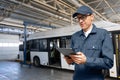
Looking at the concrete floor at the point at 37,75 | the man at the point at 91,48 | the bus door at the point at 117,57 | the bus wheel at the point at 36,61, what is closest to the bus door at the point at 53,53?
the concrete floor at the point at 37,75

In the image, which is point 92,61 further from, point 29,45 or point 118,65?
point 29,45

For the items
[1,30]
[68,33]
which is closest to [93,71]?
[68,33]

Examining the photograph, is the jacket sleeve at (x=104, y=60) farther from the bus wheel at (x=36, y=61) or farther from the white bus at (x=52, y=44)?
the bus wheel at (x=36, y=61)

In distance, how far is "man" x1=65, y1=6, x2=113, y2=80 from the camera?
1398 mm

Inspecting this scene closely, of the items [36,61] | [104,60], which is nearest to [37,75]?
[36,61]

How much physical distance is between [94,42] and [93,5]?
7.20 m

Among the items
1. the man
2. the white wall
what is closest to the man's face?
the man

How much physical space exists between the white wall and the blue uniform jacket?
15.5 metres

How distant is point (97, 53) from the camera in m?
1.52

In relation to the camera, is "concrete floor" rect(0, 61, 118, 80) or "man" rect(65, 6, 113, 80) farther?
"concrete floor" rect(0, 61, 118, 80)

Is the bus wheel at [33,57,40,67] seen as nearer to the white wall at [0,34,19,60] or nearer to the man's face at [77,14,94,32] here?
the white wall at [0,34,19,60]

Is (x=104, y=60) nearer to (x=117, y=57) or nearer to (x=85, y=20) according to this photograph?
(x=85, y=20)

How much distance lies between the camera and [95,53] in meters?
1.53

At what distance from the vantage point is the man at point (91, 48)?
1398 millimetres
